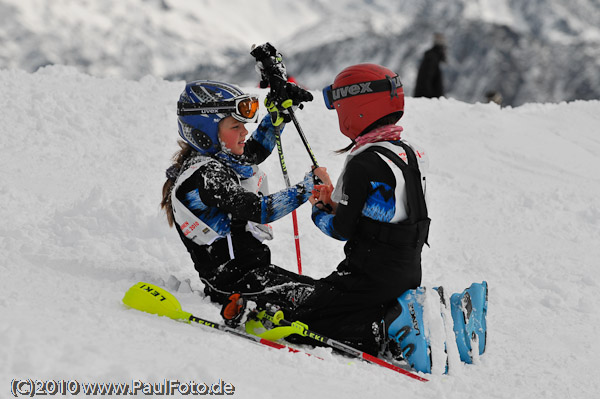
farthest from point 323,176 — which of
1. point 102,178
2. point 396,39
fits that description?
point 396,39

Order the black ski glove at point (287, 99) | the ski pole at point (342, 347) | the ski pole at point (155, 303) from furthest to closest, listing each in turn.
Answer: the black ski glove at point (287, 99), the ski pole at point (155, 303), the ski pole at point (342, 347)

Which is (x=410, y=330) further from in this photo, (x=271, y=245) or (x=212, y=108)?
(x=271, y=245)

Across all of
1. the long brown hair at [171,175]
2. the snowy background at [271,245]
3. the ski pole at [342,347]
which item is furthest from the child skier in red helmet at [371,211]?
the long brown hair at [171,175]

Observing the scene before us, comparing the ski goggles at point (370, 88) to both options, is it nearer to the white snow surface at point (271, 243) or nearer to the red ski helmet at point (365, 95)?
the red ski helmet at point (365, 95)

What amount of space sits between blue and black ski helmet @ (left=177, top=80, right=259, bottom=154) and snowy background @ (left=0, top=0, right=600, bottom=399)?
1.24 metres

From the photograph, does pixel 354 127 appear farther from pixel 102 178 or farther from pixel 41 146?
pixel 41 146

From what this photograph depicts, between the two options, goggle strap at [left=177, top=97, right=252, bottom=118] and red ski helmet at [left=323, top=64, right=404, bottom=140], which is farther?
goggle strap at [left=177, top=97, right=252, bottom=118]

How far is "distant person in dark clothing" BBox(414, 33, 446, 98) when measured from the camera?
15586 mm

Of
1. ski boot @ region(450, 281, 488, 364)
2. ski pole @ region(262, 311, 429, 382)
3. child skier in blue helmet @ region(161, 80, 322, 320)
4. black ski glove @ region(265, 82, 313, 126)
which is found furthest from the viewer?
black ski glove @ region(265, 82, 313, 126)

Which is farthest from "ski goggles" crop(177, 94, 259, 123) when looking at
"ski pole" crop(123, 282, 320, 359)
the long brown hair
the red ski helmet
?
"ski pole" crop(123, 282, 320, 359)

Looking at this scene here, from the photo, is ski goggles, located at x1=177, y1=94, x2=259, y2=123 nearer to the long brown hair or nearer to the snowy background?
the long brown hair

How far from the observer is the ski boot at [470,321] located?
4133mm

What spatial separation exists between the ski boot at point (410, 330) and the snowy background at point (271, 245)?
0.16 meters

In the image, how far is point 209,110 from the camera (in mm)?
4789
